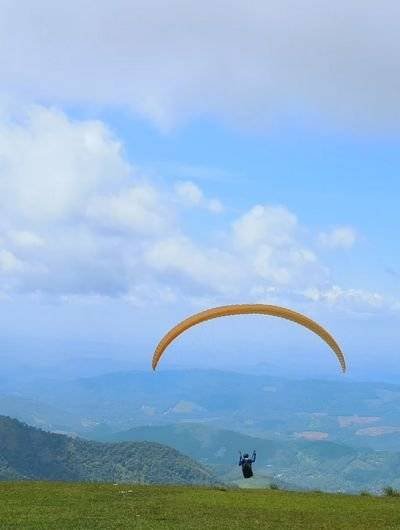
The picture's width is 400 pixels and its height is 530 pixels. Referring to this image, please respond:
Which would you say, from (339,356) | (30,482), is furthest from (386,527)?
(30,482)

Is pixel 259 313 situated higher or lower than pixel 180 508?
higher

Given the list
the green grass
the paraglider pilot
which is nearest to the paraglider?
the green grass

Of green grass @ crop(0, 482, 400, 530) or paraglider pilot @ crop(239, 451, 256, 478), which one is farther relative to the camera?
paraglider pilot @ crop(239, 451, 256, 478)

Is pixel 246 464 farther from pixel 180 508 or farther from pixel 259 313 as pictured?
pixel 259 313

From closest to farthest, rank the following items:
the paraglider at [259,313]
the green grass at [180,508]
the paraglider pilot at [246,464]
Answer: the green grass at [180,508] < the paraglider at [259,313] < the paraglider pilot at [246,464]

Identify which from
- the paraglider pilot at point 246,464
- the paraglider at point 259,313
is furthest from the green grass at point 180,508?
the paraglider at point 259,313

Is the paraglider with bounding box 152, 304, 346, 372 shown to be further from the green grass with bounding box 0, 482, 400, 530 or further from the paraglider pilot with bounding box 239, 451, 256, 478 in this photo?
the paraglider pilot with bounding box 239, 451, 256, 478

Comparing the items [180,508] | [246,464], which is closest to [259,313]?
[180,508]

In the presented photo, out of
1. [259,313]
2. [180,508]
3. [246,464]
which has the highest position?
[259,313]

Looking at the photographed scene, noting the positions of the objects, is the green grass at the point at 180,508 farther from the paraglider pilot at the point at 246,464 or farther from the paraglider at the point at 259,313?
the paraglider at the point at 259,313
